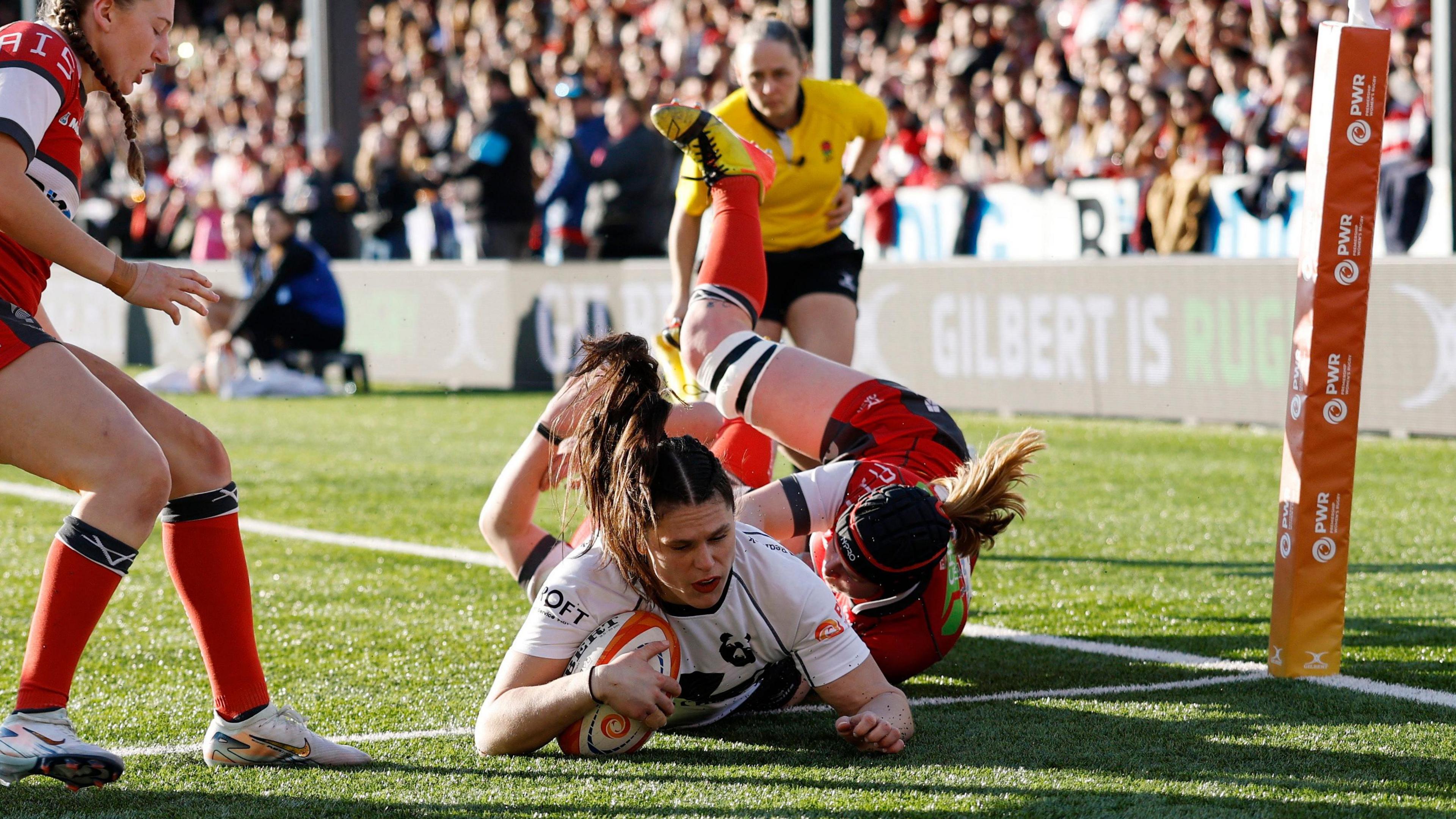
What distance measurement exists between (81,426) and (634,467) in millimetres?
1085

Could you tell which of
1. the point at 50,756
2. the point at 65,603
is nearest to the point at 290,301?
the point at 65,603

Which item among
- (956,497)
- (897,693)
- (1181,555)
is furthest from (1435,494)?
(897,693)

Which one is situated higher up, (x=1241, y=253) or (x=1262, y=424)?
(x=1241, y=253)

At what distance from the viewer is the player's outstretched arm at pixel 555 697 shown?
3.49 metres

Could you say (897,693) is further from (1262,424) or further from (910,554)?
(1262,424)

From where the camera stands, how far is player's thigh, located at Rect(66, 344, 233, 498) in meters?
3.68

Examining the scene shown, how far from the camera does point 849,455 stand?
4.86 metres

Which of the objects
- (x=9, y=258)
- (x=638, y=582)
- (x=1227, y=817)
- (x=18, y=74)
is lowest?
(x=1227, y=817)

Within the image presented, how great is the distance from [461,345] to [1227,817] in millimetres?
11901

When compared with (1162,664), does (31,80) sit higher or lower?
higher

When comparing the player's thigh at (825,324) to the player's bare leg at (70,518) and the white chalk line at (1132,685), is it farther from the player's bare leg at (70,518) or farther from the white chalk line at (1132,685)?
the player's bare leg at (70,518)

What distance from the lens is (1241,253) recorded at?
1191 centimetres

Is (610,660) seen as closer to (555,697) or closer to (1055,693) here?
(555,697)

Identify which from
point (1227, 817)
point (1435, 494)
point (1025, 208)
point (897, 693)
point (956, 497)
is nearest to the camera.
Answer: point (1227, 817)
